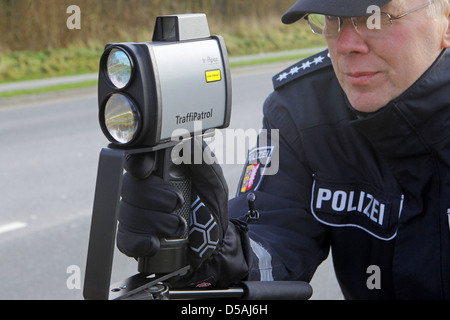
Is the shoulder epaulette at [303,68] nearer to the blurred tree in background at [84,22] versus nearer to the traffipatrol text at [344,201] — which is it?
the traffipatrol text at [344,201]

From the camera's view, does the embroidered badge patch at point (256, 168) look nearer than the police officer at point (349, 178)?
No

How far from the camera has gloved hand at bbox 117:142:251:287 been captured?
1.43 meters

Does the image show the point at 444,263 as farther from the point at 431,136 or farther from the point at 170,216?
the point at 170,216

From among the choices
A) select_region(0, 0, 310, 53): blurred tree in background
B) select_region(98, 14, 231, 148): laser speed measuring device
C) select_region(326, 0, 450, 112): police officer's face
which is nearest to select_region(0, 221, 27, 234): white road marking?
select_region(326, 0, 450, 112): police officer's face

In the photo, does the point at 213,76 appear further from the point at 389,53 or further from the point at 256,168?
the point at 256,168

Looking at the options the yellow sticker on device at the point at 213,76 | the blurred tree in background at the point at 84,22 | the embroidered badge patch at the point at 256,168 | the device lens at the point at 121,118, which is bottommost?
the embroidered badge patch at the point at 256,168

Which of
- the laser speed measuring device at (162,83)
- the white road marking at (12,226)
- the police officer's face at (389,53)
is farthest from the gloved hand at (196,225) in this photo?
the white road marking at (12,226)

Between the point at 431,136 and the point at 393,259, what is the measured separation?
351 mm

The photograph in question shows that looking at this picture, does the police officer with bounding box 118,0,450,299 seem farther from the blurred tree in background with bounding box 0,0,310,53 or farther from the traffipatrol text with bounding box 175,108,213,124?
the blurred tree in background with bounding box 0,0,310,53

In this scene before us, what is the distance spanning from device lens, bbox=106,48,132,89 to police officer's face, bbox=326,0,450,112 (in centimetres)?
67

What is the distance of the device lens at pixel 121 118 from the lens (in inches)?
52.8

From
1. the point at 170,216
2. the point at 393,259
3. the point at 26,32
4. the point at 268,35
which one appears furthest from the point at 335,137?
the point at 268,35

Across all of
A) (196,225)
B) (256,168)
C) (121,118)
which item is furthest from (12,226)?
(121,118)

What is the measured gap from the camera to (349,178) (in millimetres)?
2039
